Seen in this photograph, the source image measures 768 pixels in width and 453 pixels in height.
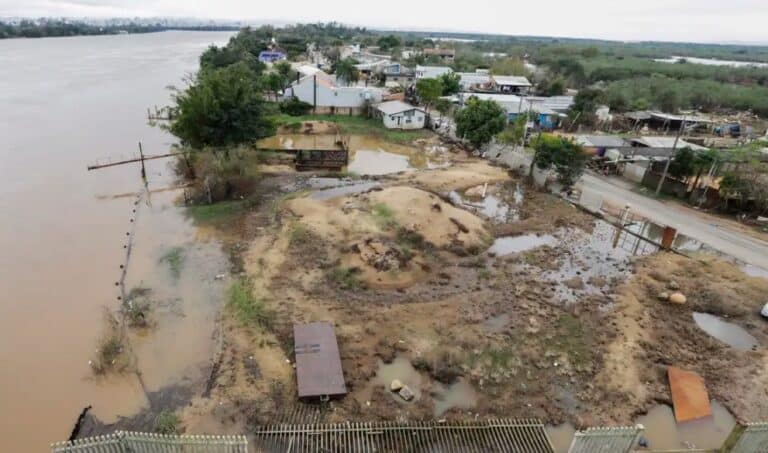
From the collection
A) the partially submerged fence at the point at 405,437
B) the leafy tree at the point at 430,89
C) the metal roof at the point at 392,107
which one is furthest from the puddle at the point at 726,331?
the leafy tree at the point at 430,89

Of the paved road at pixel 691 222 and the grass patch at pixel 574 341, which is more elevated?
the paved road at pixel 691 222

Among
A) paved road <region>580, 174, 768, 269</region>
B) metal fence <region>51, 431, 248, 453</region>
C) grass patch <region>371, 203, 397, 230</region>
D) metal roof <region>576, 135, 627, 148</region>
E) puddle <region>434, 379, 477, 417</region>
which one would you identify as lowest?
puddle <region>434, 379, 477, 417</region>

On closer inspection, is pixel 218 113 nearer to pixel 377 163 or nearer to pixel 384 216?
pixel 377 163

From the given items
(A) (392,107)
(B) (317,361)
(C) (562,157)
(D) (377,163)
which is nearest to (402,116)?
(A) (392,107)

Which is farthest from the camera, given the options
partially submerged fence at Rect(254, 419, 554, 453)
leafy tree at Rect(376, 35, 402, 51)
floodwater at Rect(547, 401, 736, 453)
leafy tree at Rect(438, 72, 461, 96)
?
leafy tree at Rect(376, 35, 402, 51)

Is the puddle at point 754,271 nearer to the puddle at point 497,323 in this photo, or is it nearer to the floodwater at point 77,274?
the puddle at point 497,323

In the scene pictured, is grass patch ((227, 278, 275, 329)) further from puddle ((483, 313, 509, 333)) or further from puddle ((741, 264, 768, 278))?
puddle ((741, 264, 768, 278))

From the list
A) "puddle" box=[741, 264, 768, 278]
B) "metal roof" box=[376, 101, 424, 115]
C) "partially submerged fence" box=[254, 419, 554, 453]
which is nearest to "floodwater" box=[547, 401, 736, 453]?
"partially submerged fence" box=[254, 419, 554, 453]
